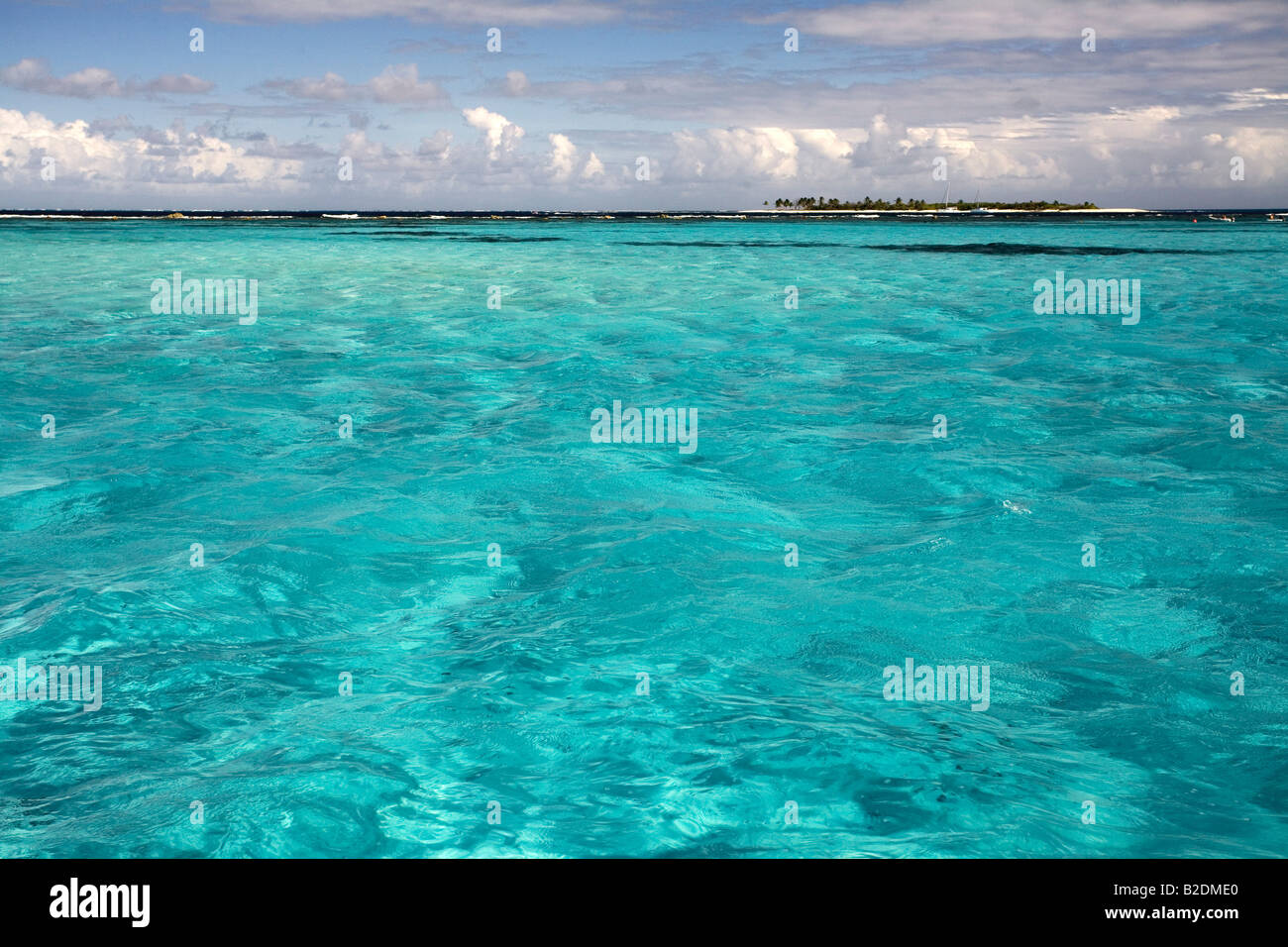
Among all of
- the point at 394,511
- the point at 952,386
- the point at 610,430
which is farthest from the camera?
the point at 952,386

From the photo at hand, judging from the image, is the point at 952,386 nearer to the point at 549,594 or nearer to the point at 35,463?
the point at 549,594

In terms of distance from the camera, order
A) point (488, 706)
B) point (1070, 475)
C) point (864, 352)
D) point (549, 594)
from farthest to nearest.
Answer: point (864, 352)
point (1070, 475)
point (549, 594)
point (488, 706)

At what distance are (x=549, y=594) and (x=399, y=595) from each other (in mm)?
1402

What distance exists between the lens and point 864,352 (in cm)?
2300

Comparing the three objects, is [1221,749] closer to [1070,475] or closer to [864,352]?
[1070,475]

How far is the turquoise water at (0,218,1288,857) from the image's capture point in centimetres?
587

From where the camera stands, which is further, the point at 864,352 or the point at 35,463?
the point at 864,352

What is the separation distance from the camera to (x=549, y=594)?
354 inches

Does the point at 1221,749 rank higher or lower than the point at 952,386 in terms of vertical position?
lower

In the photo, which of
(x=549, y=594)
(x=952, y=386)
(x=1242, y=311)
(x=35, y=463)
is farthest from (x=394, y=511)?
(x=1242, y=311)

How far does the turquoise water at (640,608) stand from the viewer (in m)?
5.87

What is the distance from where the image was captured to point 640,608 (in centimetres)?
884
